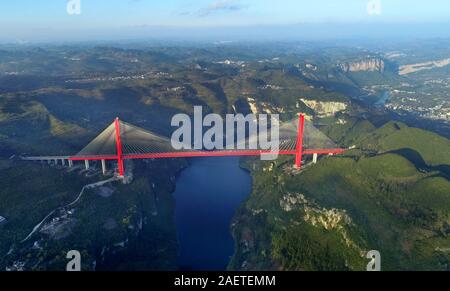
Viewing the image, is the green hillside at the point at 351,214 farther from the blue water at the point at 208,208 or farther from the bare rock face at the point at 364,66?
the bare rock face at the point at 364,66

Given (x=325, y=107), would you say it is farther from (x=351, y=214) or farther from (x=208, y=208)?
(x=351, y=214)

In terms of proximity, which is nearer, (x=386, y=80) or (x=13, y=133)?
(x=13, y=133)

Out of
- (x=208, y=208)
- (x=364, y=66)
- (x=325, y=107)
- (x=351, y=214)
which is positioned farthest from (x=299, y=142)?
(x=364, y=66)

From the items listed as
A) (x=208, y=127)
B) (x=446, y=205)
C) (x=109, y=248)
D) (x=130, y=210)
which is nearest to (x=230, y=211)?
(x=130, y=210)

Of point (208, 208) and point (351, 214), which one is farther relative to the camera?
point (208, 208)

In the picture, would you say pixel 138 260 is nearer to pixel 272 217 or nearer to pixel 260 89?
pixel 272 217

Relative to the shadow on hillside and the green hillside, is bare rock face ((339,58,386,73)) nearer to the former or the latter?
the green hillside
